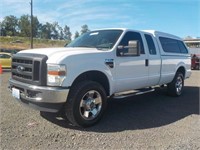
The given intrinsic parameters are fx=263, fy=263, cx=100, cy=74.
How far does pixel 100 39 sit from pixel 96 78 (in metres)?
1.17

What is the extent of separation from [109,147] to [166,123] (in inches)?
72.5

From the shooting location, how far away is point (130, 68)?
6.09m

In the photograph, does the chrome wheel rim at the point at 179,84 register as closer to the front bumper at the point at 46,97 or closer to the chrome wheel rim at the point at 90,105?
the chrome wheel rim at the point at 90,105

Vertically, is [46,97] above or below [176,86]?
above

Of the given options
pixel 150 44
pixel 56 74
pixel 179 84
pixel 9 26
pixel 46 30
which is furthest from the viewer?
pixel 46 30

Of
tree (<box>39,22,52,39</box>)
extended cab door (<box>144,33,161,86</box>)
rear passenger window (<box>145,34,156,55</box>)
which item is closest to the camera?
extended cab door (<box>144,33,161,86</box>)

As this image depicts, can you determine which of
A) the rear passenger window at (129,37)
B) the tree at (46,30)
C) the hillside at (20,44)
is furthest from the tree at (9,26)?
the rear passenger window at (129,37)

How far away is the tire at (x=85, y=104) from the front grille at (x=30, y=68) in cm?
63

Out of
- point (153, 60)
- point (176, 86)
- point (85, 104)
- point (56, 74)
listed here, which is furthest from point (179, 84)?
point (56, 74)

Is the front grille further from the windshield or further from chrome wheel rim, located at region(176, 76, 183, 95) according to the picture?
chrome wheel rim, located at region(176, 76, 183, 95)

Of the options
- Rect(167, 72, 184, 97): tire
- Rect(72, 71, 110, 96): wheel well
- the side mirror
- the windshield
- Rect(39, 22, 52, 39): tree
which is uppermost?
Rect(39, 22, 52, 39): tree

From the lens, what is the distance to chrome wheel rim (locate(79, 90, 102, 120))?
5059 millimetres

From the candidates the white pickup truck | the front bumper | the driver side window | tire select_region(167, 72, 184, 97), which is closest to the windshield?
the white pickup truck

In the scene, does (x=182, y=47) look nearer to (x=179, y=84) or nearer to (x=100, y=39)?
(x=179, y=84)
